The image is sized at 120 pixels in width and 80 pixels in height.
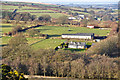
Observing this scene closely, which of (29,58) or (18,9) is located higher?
(18,9)

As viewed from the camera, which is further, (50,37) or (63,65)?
(50,37)

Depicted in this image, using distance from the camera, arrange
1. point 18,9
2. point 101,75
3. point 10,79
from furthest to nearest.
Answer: point 18,9, point 101,75, point 10,79

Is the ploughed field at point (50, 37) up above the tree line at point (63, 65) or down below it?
above

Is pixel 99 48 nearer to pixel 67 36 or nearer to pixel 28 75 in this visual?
pixel 28 75

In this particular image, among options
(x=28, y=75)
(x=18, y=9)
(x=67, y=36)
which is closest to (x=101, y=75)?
(x=28, y=75)

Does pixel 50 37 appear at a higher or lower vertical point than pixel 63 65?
→ higher

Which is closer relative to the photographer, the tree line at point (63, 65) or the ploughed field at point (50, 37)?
the tree line at point (63, 65)

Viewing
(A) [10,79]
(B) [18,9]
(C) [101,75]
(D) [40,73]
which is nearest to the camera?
(A) [10,79]

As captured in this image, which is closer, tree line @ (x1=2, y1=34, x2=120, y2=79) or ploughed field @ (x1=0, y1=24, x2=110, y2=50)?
tree line @ (x1=2, y1=34, x2=120, y2=79)

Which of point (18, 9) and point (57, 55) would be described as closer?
point (57, 55)

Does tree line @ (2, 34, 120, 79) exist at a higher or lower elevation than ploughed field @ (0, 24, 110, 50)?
lower

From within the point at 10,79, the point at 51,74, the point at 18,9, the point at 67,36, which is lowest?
the point at 51,74
